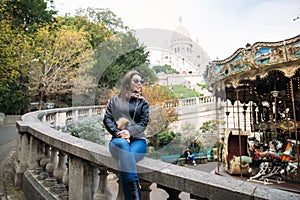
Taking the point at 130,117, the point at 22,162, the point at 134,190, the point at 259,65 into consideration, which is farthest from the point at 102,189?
the point at 259,65

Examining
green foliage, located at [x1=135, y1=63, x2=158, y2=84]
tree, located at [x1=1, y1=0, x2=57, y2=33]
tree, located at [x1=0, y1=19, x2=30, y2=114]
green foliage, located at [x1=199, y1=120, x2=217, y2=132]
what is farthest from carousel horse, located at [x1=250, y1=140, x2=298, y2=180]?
tree, located at [x1=1, y1=0, x2=57, y2=33]

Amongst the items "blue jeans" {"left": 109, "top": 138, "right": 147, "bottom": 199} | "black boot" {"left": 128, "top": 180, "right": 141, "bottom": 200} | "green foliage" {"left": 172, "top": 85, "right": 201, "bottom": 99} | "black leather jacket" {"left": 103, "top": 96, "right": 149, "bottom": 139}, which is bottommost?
"black boot" {"left": 128, "top": 180, "right": 141, "bottom": 200}

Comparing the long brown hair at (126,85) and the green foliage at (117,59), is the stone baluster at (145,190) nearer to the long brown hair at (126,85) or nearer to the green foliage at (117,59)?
the long brown hair at (126,85)

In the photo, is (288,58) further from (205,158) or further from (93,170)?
(205,158)

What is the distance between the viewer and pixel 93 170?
226cm

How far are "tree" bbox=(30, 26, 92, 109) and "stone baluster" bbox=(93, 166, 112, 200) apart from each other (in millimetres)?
15353

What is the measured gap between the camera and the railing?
138cm

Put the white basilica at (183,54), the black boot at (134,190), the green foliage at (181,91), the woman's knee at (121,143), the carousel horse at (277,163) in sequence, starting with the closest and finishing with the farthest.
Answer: the black boot at (134,190) → the woman's knee at (121,143) → the white basilica at (183,54) → the green foliage at (181,91) → the carousel horse at (277,163)

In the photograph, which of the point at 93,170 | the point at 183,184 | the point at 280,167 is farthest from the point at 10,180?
the point at 280,167

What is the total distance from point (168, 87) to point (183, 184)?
1033 mm

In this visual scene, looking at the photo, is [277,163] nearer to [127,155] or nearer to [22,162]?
[22,162]

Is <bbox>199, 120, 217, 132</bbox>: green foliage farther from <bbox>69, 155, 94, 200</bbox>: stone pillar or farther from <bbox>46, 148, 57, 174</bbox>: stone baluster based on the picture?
<bbox>69, 155, 94, 200</bbox>: stone pillar

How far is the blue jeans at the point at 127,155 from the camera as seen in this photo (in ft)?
5.27

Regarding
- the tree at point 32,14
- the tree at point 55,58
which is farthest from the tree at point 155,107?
the tree at point 32,14
